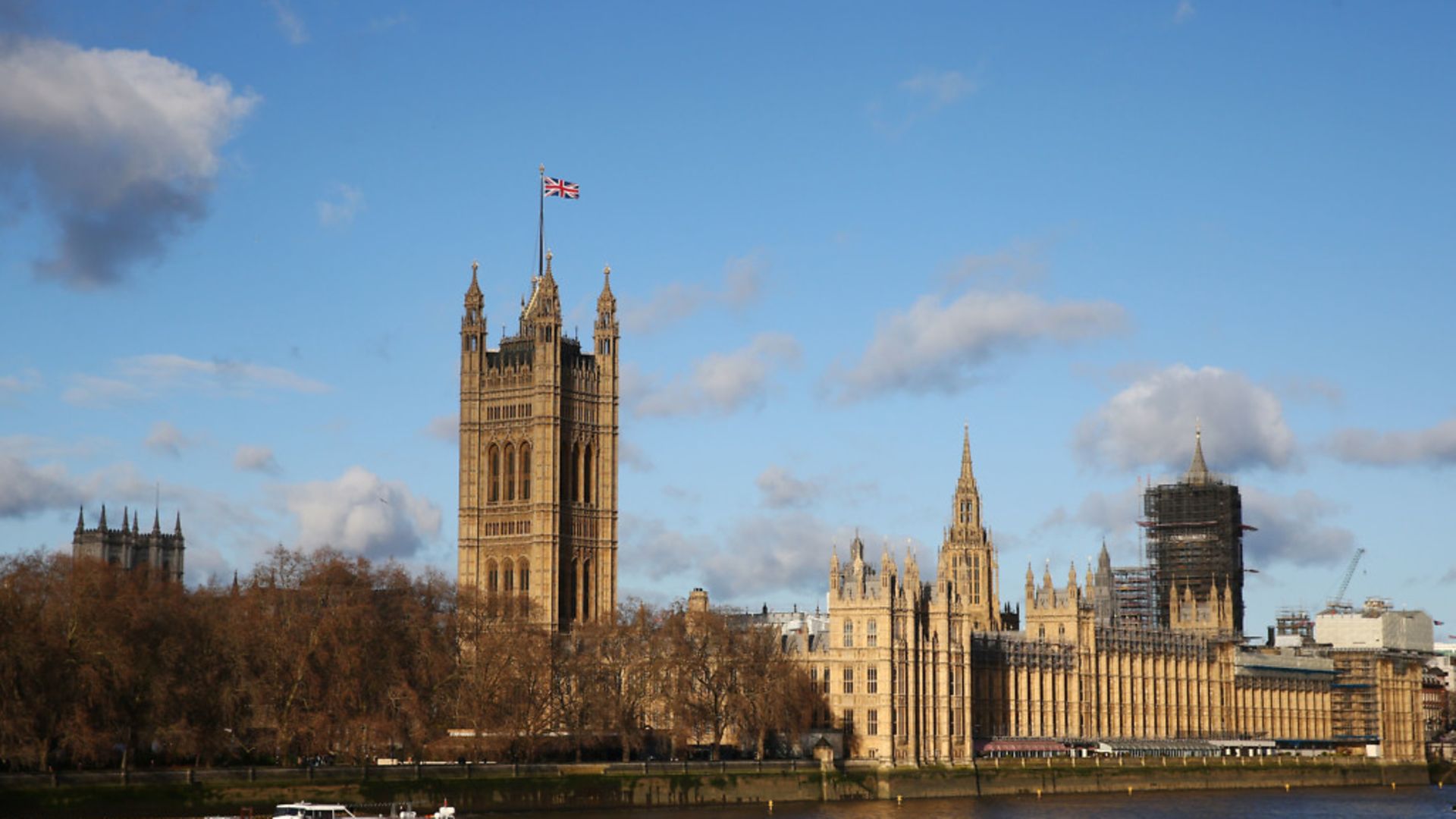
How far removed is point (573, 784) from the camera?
113625 mm

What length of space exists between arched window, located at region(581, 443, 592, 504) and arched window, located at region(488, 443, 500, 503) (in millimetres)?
6540

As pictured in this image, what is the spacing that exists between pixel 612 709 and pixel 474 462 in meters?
45.3

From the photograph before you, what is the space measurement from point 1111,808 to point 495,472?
5944 centimetres

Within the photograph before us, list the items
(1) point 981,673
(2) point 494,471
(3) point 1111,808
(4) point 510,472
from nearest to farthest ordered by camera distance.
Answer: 1. (3) point 1111,808
2. (1) point 981,673
3. (4) point 510,472
4. (2) point 494,471

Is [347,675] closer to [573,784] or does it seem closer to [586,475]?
[573,784]

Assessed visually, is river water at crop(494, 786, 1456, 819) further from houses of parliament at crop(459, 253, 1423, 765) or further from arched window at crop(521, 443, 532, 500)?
arched window at crop(521, 443, 532, 500)

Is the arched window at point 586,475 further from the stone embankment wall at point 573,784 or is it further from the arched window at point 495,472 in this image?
the stone embankment wall at point 573,784

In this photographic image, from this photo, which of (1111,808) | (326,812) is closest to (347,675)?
(326,812)

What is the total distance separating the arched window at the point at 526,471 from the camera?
6594 inches

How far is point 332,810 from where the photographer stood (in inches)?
3853

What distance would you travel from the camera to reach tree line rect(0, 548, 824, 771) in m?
97.6

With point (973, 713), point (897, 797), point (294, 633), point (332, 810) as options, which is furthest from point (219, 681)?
point (973, 713)

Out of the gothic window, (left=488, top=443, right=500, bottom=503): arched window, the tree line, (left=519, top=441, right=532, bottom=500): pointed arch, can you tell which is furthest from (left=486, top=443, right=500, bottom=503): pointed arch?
the tree line

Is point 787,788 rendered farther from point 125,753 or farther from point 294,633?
point 125,753
